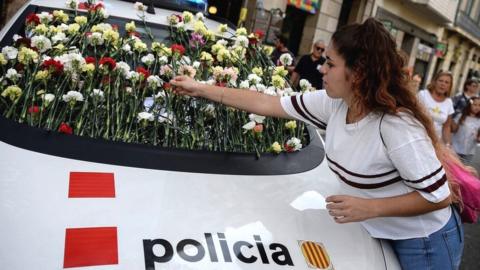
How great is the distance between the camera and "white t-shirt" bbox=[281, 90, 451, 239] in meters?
1.40

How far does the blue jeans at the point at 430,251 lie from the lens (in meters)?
1.55

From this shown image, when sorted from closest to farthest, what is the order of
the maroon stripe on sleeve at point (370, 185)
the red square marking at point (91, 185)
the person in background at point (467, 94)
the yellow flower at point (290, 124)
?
the red square marking at point (91, 185) → the maroon stripe on sleeve at point (370, 185) → the yellow flower at point (290, 124) → the person in background at point (467, 94)

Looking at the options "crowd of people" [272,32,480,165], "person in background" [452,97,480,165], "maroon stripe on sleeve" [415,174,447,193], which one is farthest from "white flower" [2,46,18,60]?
"person in background" [452,97,480,165]

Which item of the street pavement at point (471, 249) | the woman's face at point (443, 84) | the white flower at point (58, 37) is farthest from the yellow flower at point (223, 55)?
the woman's face at point (443, 84)

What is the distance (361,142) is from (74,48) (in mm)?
1420

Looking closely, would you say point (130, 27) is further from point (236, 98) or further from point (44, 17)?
point (236, 98)

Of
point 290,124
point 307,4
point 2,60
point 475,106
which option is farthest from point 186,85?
point 307,4

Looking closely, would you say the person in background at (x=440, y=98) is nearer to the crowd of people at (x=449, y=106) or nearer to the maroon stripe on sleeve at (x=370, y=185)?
the crowd of people at (x=449, y=106)

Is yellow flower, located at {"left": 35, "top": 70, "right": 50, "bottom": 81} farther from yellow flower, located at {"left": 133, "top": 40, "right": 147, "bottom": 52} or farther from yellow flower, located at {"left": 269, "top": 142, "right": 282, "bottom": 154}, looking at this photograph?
yellow flower, located at {"left": 269, "top": 142, "right": 282, "bottom": 154}

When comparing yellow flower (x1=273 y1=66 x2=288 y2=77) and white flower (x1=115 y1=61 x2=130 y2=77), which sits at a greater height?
yellow flower (x1=273 y1=66 x2=288 y2=77)

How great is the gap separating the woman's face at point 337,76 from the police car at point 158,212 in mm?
429

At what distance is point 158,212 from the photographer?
137cm

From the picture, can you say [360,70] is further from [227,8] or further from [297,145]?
[227,8]

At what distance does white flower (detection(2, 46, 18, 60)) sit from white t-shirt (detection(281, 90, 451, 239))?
1.38 metres
